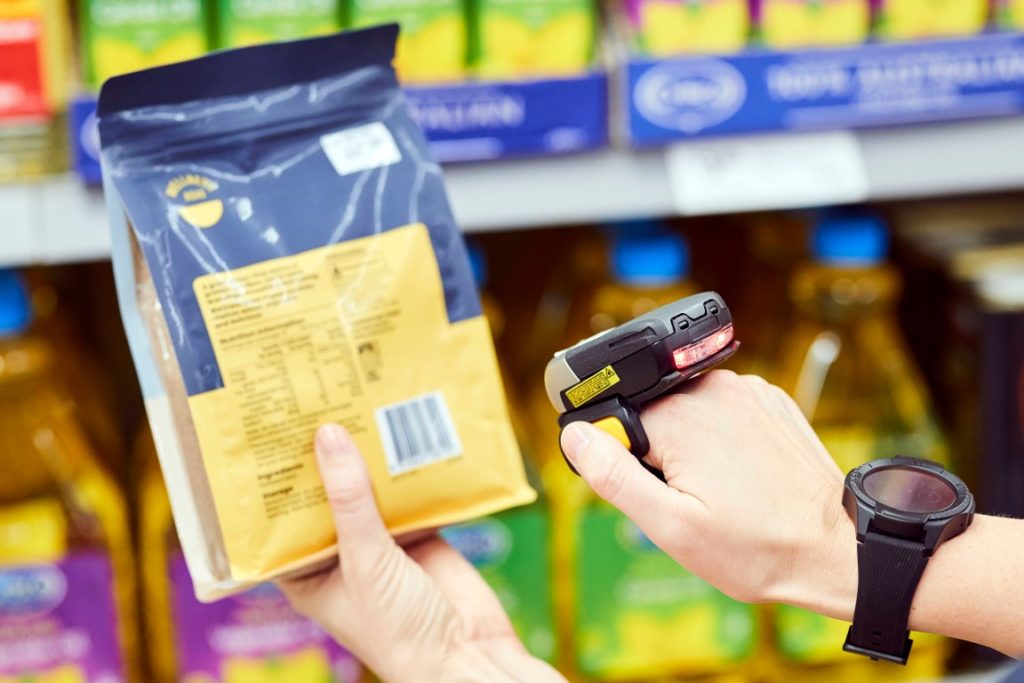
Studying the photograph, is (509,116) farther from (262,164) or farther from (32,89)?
(32,89)

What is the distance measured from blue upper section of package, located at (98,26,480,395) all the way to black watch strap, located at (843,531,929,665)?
1.15ft

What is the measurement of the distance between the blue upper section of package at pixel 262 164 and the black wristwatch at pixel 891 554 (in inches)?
13.3

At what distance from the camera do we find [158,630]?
117cm

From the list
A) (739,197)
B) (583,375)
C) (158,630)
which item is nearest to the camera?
(583,375)

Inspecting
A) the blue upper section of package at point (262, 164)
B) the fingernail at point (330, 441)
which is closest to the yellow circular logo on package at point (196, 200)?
the blue upper section of package at point (262, 164)

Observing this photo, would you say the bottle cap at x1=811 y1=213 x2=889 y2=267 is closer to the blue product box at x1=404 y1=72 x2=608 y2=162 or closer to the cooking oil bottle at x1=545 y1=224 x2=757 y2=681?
the cooking oil bottle at x1=545 y1=224 x2=757 y2=681

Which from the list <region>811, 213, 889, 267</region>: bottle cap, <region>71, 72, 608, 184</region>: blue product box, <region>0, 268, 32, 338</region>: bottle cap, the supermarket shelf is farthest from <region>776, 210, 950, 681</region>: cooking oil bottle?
<region>0, 268, 32, 338</region>: bottle cap

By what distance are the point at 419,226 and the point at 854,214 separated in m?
0.63

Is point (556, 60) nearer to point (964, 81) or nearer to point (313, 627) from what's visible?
point (964, 81)

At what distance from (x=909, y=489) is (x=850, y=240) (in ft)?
1.79

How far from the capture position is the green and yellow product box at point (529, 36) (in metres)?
1.04

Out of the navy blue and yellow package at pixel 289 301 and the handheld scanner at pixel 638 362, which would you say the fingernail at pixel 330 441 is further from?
the handheld scanner at pixel 638 362

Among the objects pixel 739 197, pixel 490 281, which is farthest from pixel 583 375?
pixel 490 281

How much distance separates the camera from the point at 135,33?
0.97 meters
